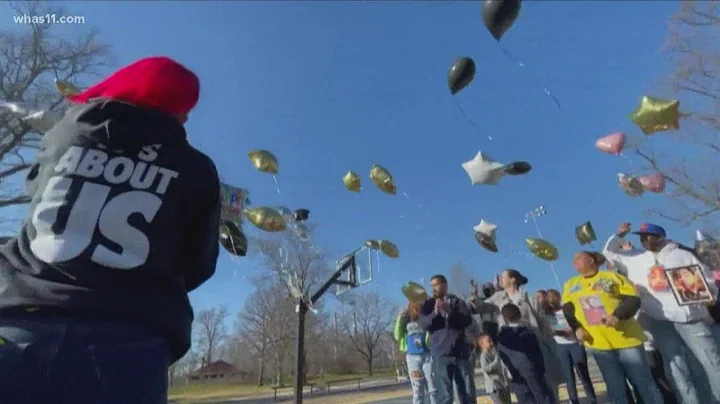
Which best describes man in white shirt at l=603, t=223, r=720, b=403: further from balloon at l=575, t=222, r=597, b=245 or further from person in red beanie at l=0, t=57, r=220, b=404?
person in red beanie at l=0, t=57, r=220, b=404

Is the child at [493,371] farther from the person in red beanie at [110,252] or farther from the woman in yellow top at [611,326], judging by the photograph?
the person in red beanie at [110,252]

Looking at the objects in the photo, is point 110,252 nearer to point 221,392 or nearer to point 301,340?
point 301,340

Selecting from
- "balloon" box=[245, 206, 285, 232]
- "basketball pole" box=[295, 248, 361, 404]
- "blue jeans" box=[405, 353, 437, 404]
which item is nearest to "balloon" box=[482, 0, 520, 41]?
"blue jeans" box=[405, 353, 437, 404]

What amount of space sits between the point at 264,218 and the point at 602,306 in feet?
13.8

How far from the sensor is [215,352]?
152 ft

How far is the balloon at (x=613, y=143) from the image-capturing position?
6.77 meters

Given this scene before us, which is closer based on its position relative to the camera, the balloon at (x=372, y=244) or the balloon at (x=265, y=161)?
the balloon at (x=265, y=161)

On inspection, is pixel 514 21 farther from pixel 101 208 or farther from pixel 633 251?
pixel 101 208

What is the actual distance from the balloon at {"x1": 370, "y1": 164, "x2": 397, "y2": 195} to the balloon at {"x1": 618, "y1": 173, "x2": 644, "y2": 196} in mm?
3179

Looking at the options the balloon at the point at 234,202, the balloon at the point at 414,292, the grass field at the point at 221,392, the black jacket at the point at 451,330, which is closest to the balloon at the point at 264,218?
the balloon at the point at 234,202

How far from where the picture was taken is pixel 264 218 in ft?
21.7

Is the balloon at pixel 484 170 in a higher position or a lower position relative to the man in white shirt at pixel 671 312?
higher

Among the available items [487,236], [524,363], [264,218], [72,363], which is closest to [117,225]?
[72,363]

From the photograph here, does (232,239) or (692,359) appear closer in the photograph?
(692,359)
